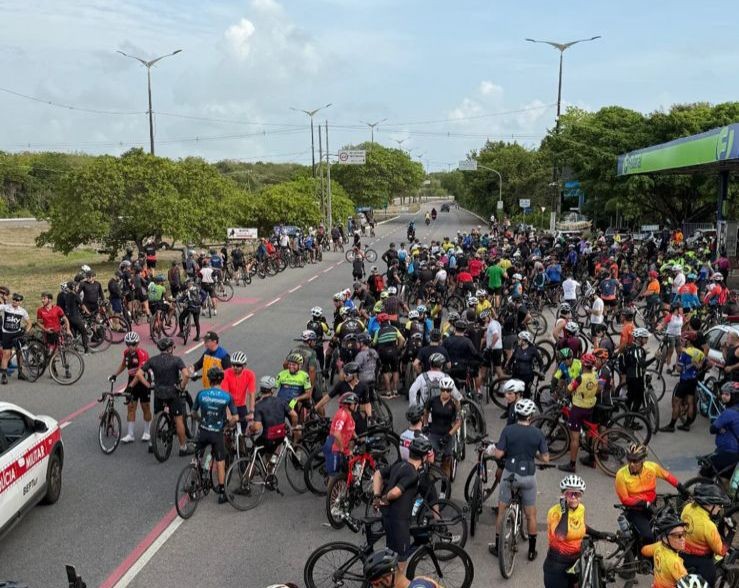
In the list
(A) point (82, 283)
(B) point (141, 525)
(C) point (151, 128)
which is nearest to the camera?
(B) point (141, 525)

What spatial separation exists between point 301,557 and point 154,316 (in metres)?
11.3

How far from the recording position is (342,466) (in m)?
8.21

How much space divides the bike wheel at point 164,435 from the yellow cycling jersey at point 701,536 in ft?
22.4

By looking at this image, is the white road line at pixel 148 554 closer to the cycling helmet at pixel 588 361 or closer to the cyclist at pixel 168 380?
the cyclist at pixel 168 380

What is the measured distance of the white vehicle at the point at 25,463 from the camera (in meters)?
7.42

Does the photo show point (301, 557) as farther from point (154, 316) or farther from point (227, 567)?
point (154, 316)

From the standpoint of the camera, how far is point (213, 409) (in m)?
8.17

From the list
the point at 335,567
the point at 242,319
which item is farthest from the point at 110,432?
the point at 242,319

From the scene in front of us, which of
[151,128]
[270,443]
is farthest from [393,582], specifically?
[151,128]

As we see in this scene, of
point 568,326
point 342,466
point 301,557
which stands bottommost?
point 301,557

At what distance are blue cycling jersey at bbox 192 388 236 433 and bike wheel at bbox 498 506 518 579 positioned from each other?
11.0 ft

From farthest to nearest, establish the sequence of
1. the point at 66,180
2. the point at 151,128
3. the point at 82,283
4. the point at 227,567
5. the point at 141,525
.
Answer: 1. the point at 151,128
2. the point at 66,180
3. the point at 82,283
4. the point at 141,525
5. the point at 227,567

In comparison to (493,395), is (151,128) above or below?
above

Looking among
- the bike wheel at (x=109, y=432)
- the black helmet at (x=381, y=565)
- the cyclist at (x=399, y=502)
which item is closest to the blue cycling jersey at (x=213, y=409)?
the cyclist at (x=399, y=502)
